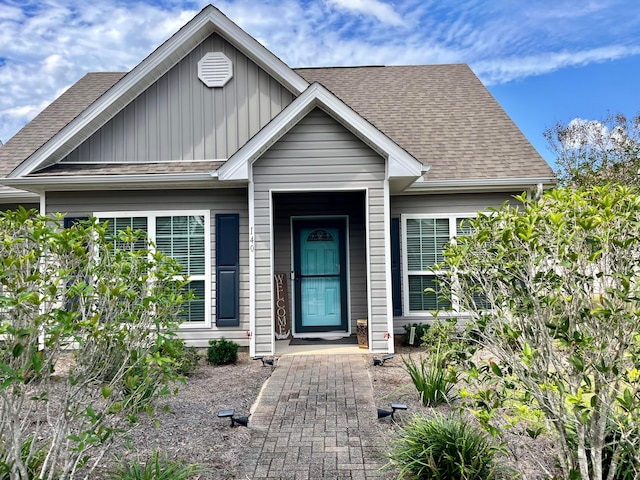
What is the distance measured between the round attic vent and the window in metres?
4.23

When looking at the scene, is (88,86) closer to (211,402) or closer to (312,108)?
(312,108)

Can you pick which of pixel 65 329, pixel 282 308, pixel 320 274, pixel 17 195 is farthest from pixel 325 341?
pixel 17 195

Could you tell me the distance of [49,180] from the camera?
6.85 m

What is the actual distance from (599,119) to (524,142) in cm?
1324

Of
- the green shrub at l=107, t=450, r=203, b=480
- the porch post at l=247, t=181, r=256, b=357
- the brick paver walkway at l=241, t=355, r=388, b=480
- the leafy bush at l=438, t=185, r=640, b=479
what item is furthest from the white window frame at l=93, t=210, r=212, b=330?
the leafy bush at l=438, t=185, r=640, b=479

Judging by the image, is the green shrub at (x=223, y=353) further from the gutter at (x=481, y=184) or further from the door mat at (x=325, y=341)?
the gutter at (x=481, y=184)

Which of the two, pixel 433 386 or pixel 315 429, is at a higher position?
pixel 433 386

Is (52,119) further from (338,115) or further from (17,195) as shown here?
(338,115)

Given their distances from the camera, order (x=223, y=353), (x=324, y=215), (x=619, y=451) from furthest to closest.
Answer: (x=324, y=215) → (x=223, y=353) → (x=619, y=451)

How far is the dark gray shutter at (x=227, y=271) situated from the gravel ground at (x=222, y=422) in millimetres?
973

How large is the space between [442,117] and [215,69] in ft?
16.6

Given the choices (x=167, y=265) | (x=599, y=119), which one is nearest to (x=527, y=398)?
(x=167, y=265)

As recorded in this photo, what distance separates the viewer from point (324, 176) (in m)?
6.71

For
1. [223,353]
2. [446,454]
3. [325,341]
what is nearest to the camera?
[446,454]
